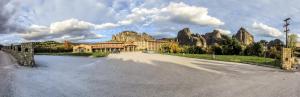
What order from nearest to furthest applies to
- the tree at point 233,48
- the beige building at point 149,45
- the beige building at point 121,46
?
the tree at point 233,48 → the beige building at point 121,46 → the beige building at point 149,45

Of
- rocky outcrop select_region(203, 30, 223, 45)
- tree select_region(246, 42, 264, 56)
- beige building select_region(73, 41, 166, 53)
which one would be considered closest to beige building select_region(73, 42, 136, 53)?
beige building select_region(73, 41, 166, 53)

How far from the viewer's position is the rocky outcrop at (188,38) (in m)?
132

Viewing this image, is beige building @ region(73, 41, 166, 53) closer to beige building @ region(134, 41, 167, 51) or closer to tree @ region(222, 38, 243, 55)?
beige building @ region(134, 41, 167, 51)

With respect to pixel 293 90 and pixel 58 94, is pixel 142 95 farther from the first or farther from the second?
pixel 293 90

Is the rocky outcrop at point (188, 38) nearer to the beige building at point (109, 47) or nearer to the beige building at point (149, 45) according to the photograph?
the beige building at point (149, 45)

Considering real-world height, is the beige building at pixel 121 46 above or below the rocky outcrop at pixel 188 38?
below

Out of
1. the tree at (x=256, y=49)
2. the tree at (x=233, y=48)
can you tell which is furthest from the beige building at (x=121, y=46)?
the tree at (x=256, y=49)

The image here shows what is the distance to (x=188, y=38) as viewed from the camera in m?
138

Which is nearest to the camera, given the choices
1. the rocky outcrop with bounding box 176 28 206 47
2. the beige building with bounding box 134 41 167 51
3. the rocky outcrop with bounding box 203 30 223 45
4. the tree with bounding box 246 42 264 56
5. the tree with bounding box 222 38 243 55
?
the tree with bounding box 246 42 264 56

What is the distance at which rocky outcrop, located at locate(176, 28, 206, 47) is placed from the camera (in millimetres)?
132000

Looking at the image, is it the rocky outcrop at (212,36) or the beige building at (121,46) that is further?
the beige building at (121,46)

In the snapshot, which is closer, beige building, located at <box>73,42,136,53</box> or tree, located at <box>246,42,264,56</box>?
tree, located at <box>246,42,264,56</box>

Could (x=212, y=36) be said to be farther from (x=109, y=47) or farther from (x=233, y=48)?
(x=233, y=48)

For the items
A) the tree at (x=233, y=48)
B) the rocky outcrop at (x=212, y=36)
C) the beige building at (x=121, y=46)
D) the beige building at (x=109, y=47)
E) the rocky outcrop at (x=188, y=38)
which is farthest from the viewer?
the beige building at (x=121, y=46)
